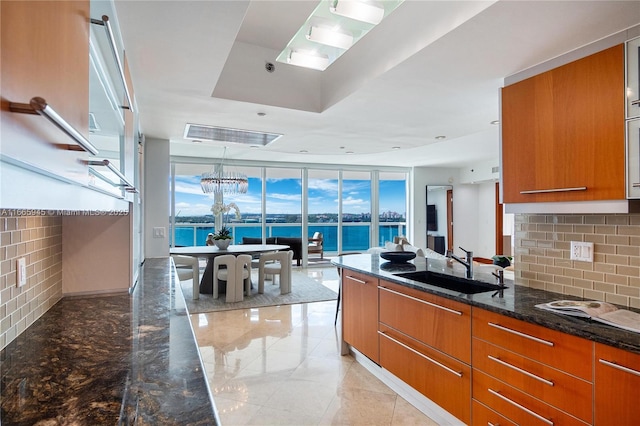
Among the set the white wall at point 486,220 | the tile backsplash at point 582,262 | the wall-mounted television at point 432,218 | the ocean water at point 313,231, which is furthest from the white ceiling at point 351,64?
the white wall at point 486,220

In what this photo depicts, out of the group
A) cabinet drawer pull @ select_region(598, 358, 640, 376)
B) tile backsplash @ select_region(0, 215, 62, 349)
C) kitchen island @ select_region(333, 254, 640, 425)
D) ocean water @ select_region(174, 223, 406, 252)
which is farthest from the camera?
ocean water @ select_region(174, 223, 406, 252)

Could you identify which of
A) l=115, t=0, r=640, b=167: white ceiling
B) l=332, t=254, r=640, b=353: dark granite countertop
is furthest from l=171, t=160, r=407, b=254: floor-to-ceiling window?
l=332, t=254, r=640, b=353: dark granite countertop

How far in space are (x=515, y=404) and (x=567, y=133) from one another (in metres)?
1.46

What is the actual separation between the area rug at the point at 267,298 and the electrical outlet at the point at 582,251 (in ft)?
12.8

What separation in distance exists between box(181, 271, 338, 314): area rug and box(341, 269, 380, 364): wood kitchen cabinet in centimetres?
212

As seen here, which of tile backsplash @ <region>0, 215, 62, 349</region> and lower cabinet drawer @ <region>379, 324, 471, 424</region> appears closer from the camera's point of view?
tile backsplash @ <region>0, 215, 62, 349</region>

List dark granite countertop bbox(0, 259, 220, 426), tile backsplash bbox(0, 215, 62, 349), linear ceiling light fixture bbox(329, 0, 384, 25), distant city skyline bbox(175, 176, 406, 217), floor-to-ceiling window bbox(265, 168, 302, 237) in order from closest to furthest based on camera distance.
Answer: dark granite countertop bbox(0, 259, 220, 426) < tile backsplash bbox(0, 215, 62, 349) < linear ceiling light fixture bbox(329, 0, 384, 25) < distant city skyline bbox(175, 176, 406, 217) < floor-to-ceiling window bbox(265, 168, 302, 237)

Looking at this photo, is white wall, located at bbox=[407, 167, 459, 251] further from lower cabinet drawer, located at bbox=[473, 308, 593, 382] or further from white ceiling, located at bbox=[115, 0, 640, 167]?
lower cabinet drawer, located at bbox=[473, 308, 593, 382]

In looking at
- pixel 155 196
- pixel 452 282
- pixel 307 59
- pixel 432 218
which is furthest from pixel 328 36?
pixel 432 218

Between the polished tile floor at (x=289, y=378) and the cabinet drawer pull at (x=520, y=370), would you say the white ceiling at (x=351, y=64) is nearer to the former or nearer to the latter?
the cabinet drawer pull at (x=520, y=370)

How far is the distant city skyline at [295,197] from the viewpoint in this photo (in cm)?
806

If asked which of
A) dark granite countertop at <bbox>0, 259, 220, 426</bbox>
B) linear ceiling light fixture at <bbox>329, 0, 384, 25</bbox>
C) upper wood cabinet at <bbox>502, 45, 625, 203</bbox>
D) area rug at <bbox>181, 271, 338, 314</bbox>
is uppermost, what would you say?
linear ceiling light fixture at <bbox>329, 0, 384, 25</bbox>

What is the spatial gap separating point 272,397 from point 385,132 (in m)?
2.94

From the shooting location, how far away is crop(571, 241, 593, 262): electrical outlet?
1.98 m
